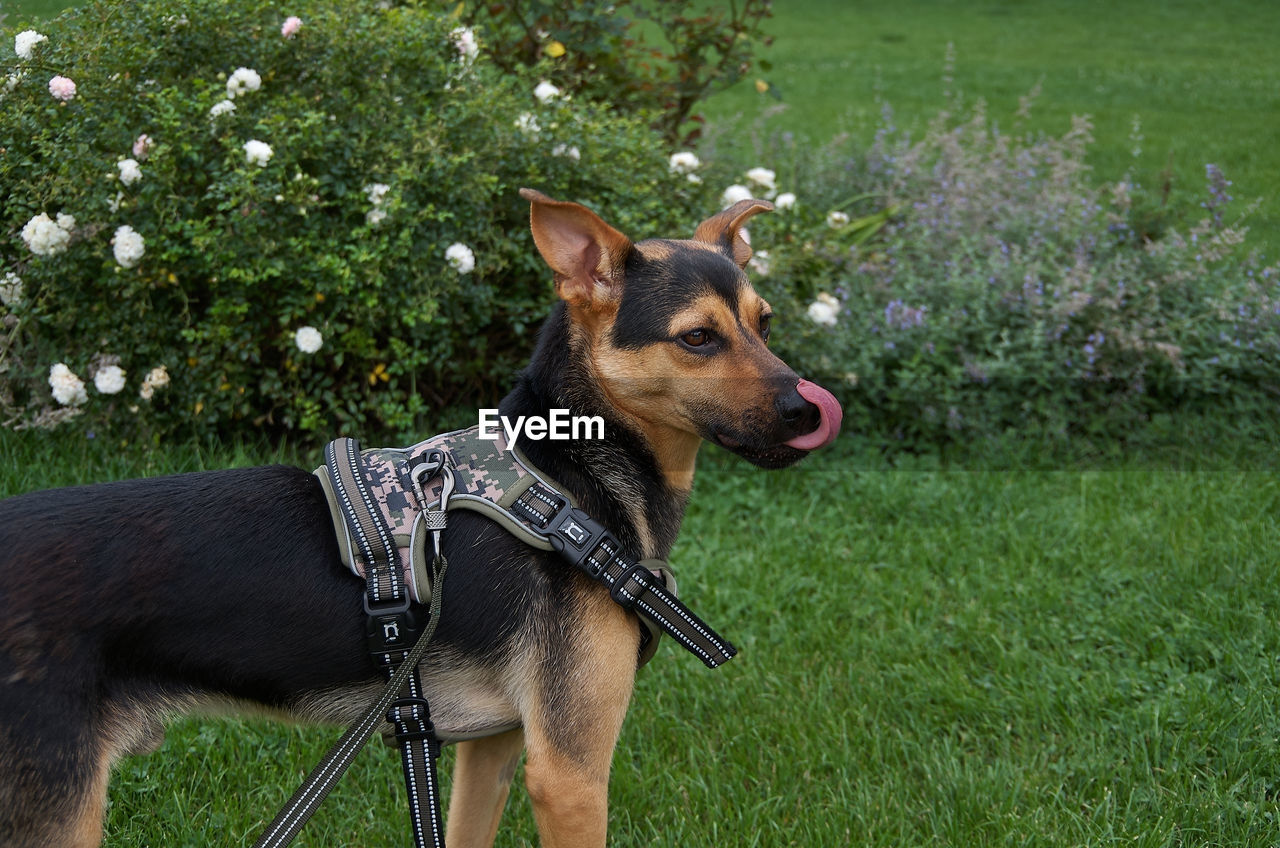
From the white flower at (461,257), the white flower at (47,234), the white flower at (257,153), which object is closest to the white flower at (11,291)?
the white flower at (47,234)

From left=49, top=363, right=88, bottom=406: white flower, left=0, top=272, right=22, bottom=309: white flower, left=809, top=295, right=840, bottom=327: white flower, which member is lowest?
left=49, top=363, right=88, bottom=406: white flower

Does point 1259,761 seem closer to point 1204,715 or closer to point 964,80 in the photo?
point 1204,715

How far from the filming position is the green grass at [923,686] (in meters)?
3.28

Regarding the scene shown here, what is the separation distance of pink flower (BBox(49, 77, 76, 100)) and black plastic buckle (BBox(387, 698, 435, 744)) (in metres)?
3.50

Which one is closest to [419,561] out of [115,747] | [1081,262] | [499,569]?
[499,569]

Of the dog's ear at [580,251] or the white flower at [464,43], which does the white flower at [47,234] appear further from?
the dog's ear at [580,251]

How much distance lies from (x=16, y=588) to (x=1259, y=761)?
148 inches

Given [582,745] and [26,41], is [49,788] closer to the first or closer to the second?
[582,745]

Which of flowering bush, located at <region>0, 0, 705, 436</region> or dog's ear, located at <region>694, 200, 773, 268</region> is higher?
dog's ear, located at <region>694, 200, 773, 268</region>

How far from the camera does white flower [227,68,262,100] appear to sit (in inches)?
180

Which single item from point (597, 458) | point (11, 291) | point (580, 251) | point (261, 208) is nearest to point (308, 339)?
point (261, 208)

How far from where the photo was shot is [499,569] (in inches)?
97.8

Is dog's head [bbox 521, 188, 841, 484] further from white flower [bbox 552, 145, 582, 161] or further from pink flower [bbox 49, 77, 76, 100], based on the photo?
pink flower [bbox 49, 77, 76, 100]

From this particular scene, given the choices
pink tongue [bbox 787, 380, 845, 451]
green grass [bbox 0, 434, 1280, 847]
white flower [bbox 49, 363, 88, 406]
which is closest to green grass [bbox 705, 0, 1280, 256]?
green grass [bbox 0, 434, 1280, 847]
